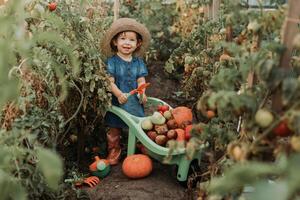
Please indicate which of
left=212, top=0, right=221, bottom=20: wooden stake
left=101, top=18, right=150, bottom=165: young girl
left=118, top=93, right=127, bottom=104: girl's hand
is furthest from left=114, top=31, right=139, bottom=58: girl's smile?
left=212, top=0, right=221, bottom=20: wooden stake

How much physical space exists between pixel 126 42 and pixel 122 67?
0.58 feet

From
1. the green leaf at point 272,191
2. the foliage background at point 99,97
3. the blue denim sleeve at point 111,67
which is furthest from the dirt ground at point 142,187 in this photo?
the green leaf at point 272,191

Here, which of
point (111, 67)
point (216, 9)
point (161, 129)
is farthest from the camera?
point (216, 9)

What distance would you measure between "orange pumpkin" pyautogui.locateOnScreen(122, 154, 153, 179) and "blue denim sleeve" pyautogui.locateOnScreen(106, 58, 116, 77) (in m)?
0.61

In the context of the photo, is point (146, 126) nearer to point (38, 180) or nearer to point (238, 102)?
point (38, 180)

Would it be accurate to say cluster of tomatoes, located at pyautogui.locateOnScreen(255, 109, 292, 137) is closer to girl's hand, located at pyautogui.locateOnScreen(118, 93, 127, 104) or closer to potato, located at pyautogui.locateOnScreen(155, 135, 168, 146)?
potato, located at pyautogui.locateOnScreen(155, 135, 168, 146)

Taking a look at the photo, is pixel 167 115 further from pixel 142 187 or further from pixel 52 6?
pixel 52 6

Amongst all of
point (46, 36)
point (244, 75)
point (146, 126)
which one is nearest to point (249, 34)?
point (244, 75)

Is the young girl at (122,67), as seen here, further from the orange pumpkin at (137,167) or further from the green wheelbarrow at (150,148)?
the orange pumpkin at (137,167)

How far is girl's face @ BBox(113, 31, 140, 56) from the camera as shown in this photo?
10.4 feet

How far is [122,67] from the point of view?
321cm

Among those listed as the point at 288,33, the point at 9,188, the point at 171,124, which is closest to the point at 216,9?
the point at 171,124

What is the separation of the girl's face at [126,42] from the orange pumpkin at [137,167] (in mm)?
753

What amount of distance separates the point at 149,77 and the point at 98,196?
6.94 feet
